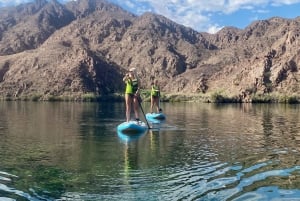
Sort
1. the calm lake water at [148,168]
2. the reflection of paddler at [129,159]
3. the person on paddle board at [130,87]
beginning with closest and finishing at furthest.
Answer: the calm lake water at [148,168]
the reflection of paddler at [129,159]
the person on paddle board at [130,87]

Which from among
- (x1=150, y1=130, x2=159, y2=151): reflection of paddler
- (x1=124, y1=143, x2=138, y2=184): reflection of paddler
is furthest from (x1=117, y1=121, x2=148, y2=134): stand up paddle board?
(x1=124, y1=143, x2=138, y2=184): reflection of paddler

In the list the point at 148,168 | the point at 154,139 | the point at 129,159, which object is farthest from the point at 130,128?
the point at 148,168

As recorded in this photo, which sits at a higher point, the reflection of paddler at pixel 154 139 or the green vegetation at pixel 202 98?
the green vegetation at pixel 202 98

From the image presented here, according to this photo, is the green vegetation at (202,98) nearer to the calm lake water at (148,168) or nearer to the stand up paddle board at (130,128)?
the stand up paddle board at (130,128)

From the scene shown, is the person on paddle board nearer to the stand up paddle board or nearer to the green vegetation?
the stand up paddle board

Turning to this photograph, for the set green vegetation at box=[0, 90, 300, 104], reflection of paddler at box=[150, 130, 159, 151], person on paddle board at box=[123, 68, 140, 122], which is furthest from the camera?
green vegetation at box=[0, 90, 300, 104]

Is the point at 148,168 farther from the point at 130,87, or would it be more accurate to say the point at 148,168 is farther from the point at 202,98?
the point at 202,98

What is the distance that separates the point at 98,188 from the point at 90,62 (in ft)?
574

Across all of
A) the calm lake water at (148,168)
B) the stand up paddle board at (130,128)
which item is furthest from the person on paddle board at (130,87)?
the calm lake water at (148,168)

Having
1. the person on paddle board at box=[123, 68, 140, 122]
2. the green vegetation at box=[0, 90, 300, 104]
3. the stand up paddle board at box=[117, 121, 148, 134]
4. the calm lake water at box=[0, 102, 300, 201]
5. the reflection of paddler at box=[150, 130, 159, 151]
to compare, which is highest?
the person on paddle board at box=[123, 68, 140, 122]

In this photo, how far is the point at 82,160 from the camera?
59.5ft

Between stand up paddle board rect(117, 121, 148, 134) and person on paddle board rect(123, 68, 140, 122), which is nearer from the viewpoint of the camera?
person on paddle board rect(123, 68, 140, 122)

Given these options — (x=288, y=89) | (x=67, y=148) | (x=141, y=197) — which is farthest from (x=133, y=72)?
(x=288, y=89)

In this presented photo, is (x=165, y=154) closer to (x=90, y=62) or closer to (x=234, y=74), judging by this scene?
(x=234, y=74)
